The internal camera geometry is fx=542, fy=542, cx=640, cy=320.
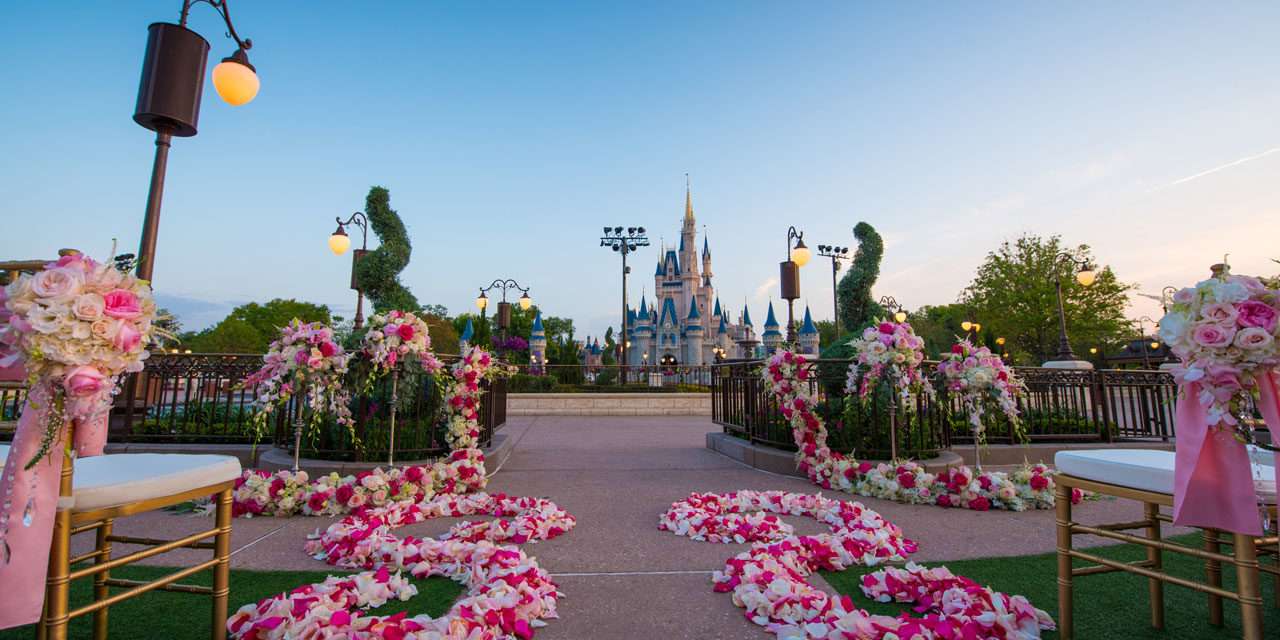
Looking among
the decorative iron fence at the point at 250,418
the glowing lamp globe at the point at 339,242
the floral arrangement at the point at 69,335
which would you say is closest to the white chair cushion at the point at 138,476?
the floral arrangement at the point at 69,335

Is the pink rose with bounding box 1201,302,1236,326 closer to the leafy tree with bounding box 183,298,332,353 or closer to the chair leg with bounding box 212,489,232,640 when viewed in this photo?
the chair leg with bounding box 212,489,232,640

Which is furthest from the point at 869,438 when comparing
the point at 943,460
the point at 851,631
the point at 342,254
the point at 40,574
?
the point at 342,254

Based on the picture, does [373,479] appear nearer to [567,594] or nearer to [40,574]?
[567,594]

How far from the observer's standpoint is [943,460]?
247 inches

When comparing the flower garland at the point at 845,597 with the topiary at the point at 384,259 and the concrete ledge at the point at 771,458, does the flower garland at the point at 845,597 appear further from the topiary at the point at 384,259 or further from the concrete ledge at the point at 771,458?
the topiary at the point at 384,259

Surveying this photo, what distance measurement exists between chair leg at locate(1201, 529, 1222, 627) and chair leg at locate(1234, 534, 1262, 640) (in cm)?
34

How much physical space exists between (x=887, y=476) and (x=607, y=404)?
11983 millimetres

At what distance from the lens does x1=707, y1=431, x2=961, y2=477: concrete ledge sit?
6.13 m

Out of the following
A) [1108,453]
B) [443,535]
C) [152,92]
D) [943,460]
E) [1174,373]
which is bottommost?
[443,535]

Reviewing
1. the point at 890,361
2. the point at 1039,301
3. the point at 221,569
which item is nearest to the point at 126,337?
the point at 221,569

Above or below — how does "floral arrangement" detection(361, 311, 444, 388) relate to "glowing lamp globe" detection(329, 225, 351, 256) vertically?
below

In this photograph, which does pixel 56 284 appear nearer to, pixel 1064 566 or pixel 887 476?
pixel 1064 566

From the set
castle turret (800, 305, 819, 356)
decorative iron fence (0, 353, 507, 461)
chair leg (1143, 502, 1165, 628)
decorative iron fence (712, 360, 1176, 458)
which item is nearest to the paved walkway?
decorative iron fence (712, 360, 1176, 458)

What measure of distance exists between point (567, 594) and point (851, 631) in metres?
1.55
